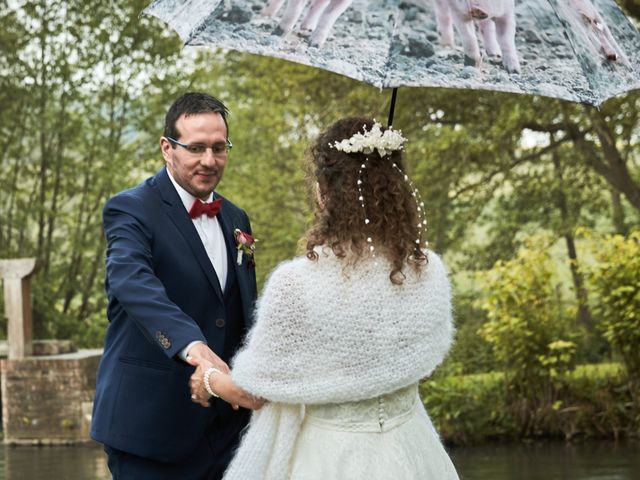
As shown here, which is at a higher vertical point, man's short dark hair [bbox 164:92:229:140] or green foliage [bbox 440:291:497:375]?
man's short dark hair [bbox 164:92:229:140]

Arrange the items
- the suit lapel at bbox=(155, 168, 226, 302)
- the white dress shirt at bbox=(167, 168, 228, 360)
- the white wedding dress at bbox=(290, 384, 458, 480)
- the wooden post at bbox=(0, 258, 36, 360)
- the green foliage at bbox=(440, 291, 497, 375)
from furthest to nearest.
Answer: the green foliage at bbox=(440, 291, 497, 375)
the wooden post at bbox=(0, 258, 36, 360)
the white dress shirt at bbox=(167, 168, 228, 360)
the suit lapel at bbox=(155, 168, 226, 302)
the white wedding dress at bbox=(290, 384, 458, 480)

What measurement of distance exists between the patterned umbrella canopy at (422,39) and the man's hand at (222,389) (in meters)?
1.05

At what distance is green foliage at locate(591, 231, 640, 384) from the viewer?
12.5 metres

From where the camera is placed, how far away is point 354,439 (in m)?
3.92

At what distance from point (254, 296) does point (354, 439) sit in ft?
3.23

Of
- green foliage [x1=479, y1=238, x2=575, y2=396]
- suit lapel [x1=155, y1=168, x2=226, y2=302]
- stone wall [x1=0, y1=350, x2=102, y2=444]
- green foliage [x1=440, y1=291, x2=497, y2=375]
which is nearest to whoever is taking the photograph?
suit lapel [x1=155, y1=168, x2=226, y2=302]

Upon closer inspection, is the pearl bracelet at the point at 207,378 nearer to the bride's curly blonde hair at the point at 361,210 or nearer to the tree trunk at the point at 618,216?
the bride's curly blonde hair at the point at 361,210

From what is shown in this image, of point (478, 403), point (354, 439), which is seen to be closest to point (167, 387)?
point (354, 439)

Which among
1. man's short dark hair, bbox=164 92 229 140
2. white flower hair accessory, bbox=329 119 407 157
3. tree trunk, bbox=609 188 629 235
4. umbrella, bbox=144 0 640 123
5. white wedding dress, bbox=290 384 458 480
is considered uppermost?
umbrella, bbox=144 0 640 123

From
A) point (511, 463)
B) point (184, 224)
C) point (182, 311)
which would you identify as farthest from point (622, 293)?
point (182, 311)

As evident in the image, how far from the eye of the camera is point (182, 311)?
4324 mm

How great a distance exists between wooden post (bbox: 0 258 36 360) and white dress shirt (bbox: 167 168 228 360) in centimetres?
1100

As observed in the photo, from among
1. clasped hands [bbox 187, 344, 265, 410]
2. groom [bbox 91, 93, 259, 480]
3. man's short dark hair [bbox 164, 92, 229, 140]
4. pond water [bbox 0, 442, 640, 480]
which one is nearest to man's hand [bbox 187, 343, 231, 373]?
clasped hands [bbox 187, 344, 265, 410]

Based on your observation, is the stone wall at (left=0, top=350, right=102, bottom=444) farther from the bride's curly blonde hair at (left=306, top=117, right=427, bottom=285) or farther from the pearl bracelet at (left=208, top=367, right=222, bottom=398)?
the bride's curly blonde hair at (left=306, top=117, right=427, bottom=285)
